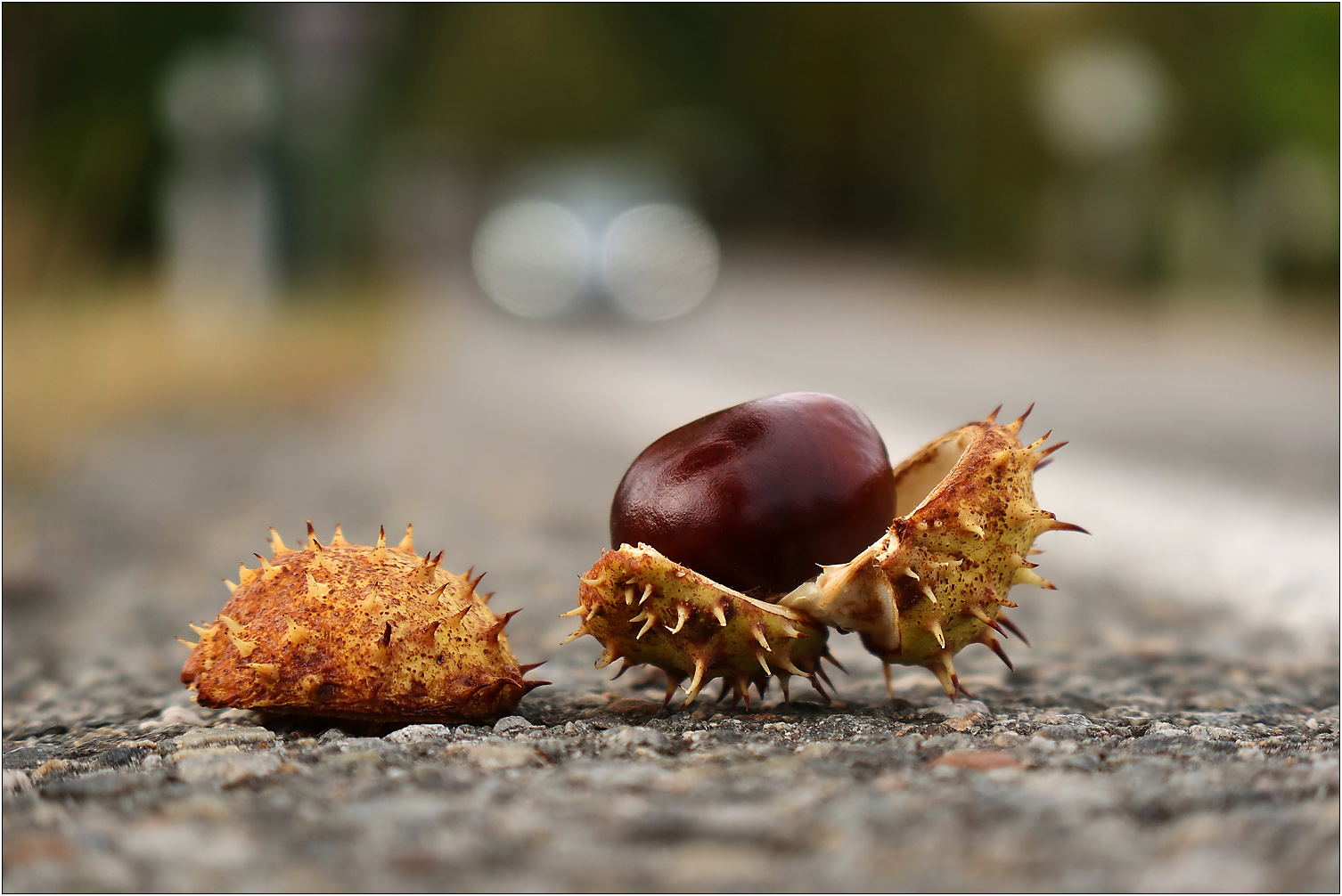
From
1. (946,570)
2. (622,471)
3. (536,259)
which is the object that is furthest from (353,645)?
(536,259)

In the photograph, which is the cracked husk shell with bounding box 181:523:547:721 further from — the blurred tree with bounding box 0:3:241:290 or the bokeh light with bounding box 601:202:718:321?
the bokeh light with bounding box 601:202:718:321

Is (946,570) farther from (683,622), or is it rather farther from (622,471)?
(622,471)

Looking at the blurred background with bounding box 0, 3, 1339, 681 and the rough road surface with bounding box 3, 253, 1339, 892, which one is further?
the blurred background with bounding box 0, 3, 1339, 681

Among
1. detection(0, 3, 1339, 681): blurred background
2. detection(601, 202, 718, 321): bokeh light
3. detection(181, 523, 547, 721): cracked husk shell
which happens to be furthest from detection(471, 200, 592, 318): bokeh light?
detection(181, 523, 547, 721): cracked husk shell

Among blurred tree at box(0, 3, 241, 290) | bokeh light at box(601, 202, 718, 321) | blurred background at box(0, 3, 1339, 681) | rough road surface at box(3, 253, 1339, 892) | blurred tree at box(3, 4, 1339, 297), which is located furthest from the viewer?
bokeh light at box(601, 202, 718, 321)

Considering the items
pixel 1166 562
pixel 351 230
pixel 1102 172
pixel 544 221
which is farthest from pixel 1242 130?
pixel 1166 562

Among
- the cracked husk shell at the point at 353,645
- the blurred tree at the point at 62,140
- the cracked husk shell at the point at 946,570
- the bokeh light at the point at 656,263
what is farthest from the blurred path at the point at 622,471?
the bokeh light at the point at 656,263
